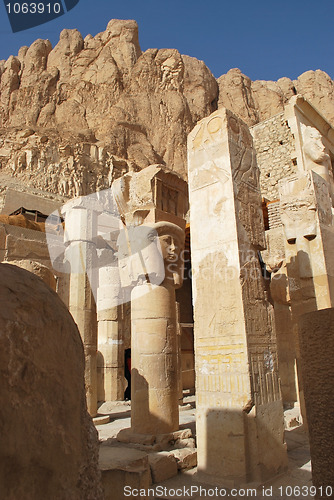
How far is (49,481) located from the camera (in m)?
1.11

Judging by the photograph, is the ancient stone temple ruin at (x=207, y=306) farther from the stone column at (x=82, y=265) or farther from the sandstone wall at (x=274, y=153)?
the sandstone wall at (x=274, y=153)

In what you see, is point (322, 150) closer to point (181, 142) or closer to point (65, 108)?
point (181, 142)

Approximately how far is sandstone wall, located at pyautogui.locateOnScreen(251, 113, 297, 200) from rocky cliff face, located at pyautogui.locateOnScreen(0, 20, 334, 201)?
12536 mm

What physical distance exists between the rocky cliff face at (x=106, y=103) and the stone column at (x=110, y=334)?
50.2ft

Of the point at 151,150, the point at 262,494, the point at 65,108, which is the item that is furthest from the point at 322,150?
the point at 65,108

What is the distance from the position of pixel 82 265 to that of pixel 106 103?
25.9 metres

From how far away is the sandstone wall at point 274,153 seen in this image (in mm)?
15328

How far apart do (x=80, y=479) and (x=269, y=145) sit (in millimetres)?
16242

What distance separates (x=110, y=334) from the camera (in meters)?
10.5

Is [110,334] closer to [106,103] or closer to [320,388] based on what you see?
[320,388]

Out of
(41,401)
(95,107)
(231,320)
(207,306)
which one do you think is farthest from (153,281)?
(95,107)

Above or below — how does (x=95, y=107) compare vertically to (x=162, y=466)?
above

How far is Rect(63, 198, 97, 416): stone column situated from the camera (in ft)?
25.9

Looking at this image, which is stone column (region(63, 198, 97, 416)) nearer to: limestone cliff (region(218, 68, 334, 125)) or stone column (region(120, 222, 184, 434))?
stone column (region(120, 222, 184, 434))
